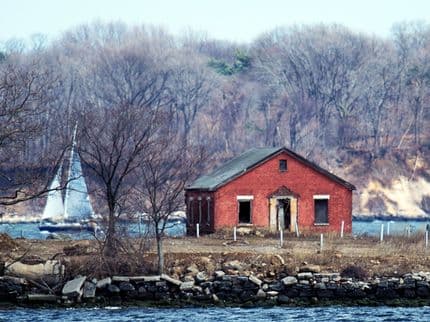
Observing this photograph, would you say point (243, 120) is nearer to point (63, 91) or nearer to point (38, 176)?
point (63, 91)

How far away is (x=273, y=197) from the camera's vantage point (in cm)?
6819

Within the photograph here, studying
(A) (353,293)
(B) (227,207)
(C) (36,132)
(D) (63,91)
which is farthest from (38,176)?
(D) (63,91)

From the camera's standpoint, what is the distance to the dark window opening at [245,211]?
6762 centimetres

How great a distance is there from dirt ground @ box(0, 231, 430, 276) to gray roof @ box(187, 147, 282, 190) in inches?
349

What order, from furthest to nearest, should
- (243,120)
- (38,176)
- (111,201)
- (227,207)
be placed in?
(243,120)
(227,207)
(111,201)
(38,176)

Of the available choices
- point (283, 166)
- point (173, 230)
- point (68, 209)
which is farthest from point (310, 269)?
point (68, 209)

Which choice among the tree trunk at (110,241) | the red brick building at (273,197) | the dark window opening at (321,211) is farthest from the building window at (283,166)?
the tree trunk at (110,241)

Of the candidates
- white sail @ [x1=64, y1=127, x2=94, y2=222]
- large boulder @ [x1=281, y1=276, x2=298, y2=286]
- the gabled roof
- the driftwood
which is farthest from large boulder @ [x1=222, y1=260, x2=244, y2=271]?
white sail @ [x1=64, y1=127, x2=94, y2=222]

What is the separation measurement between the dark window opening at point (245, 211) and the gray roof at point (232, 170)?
1.33 m

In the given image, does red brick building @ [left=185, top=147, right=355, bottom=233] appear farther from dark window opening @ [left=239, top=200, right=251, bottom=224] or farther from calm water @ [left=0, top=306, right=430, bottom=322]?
calm water @ [left=0, top=306, right=430, bottom=322]

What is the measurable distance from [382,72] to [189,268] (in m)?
97.7

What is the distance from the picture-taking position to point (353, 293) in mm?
46844

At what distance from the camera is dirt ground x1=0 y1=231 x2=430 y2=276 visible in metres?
49.2

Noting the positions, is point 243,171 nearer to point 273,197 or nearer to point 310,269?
point 273,197
